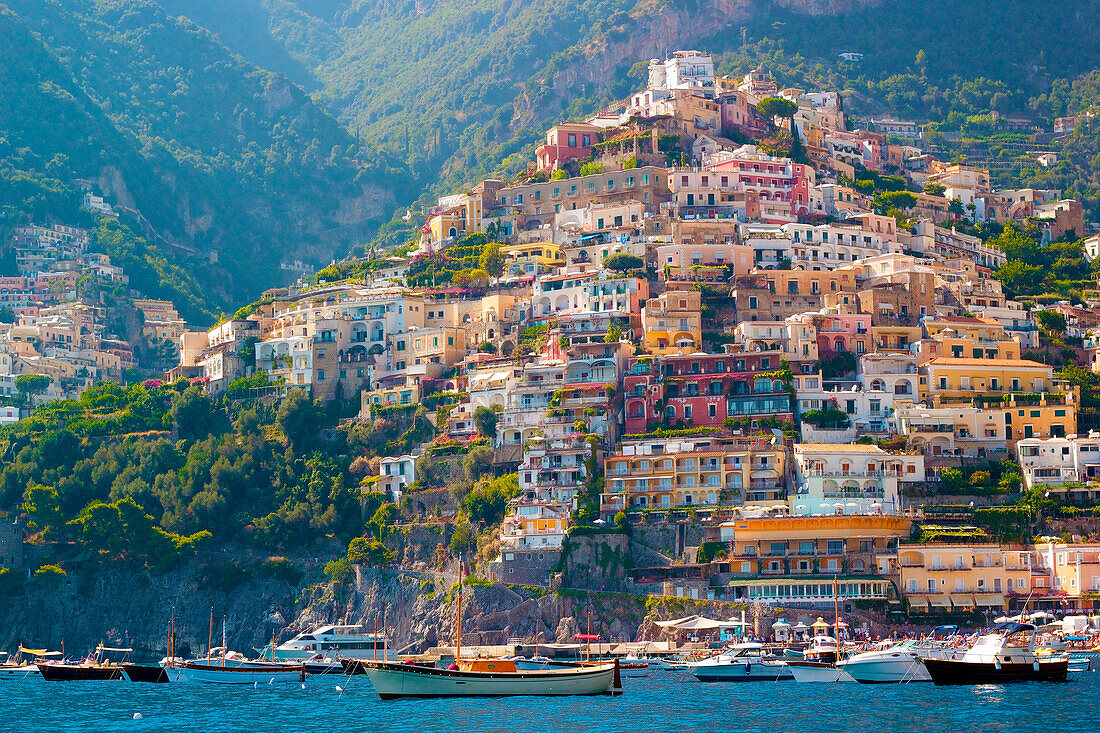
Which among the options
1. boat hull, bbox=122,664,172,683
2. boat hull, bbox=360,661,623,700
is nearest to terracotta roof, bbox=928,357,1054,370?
boat hull, bbox=360,661,623,700

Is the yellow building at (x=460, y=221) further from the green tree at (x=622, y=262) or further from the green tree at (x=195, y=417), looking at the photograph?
the green tree at (x=195, y=417)

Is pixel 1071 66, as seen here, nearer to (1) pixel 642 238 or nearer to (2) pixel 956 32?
(2) pixel 956 32

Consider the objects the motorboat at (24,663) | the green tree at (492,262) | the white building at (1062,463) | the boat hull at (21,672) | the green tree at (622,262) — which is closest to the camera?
the boat hull at (21,672)

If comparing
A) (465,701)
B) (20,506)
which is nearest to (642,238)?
(20,506)

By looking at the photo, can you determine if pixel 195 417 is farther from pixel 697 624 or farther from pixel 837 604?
pixel 837 604

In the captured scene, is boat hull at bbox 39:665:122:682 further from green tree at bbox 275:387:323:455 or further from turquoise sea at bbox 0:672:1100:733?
green tree at bbox 275:387:323:455

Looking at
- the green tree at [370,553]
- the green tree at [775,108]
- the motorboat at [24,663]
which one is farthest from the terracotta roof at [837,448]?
the green tree at [775,108]
